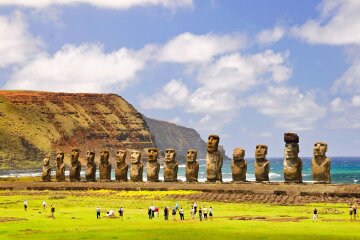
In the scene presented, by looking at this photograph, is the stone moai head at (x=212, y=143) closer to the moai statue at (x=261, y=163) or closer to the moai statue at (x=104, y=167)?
the moai statue at (x=261, y=163)

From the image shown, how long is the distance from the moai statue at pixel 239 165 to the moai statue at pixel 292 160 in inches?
159

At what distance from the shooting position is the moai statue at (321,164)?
54.3m

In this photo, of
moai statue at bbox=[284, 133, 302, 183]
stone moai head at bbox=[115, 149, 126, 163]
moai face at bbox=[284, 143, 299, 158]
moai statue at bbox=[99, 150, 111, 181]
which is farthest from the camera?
moai statue at bbox=[99, 150, 111, 181]

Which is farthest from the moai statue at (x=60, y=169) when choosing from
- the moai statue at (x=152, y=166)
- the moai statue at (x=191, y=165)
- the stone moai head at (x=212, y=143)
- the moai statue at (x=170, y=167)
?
the stone moai head at (x=212, y=143)

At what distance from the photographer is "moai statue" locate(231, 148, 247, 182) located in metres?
58.7

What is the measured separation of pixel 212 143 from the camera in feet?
200

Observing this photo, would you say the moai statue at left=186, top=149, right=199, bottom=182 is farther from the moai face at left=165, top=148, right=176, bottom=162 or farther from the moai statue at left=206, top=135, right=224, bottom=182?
the moai face at left=165, top=148, right=176, bottom=162

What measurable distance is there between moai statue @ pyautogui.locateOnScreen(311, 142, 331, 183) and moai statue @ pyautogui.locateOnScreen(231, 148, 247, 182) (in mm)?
6677

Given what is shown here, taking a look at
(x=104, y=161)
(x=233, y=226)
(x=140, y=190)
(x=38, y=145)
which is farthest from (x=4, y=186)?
(x=38, y=145)

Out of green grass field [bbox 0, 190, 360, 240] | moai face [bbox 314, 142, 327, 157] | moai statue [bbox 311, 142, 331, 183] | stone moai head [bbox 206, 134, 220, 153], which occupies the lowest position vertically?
green grass field [bbox 0, 190, 360, 240]

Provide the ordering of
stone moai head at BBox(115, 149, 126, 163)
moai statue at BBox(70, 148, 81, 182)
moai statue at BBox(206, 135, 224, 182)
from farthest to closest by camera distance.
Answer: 1. moai statue at BBox(70, 148, 81, 182)
2. stone moai head at BBox(115, 149, 126, 163)
3. moai statue at BBox(206, 135, 224, 182)

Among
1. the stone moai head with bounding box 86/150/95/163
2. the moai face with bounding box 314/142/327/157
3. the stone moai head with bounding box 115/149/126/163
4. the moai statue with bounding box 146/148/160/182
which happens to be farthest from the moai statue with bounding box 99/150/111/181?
the moai face with bounding box 314/142/327/157

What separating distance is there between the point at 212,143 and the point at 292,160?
7835mm

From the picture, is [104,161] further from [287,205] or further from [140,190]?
[287,205]
